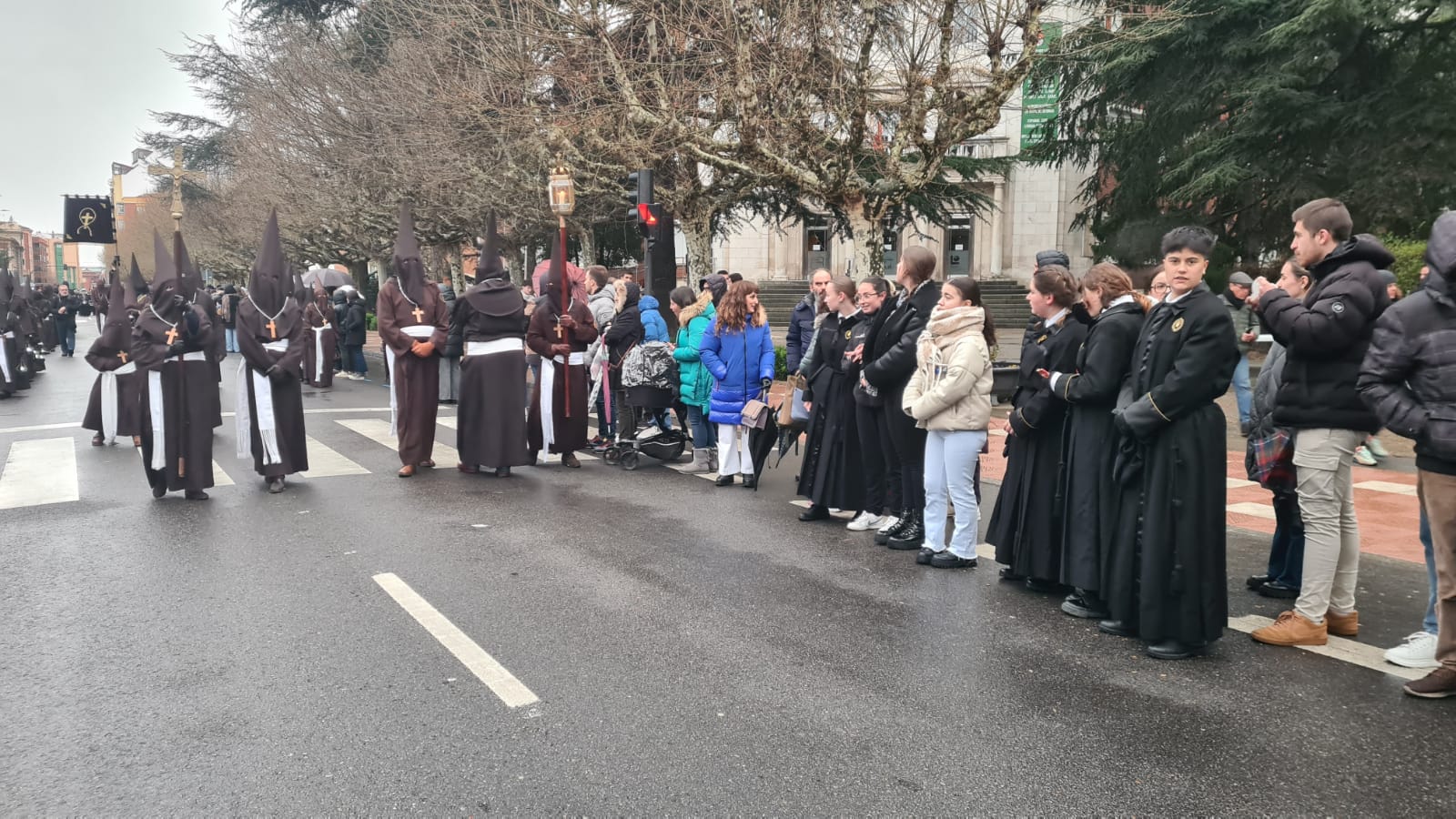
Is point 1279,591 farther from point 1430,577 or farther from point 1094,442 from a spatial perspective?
point 1094,442

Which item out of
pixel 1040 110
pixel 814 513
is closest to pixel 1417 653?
pixel 814 513

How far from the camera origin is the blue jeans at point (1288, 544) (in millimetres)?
5938

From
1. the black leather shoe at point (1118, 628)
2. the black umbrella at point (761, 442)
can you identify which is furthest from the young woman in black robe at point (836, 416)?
the black leather shoe at point (1118, 628)

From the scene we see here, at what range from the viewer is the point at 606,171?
19.9m

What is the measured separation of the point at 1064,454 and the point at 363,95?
2341 centimetres

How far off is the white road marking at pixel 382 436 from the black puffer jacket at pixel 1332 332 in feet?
24.9

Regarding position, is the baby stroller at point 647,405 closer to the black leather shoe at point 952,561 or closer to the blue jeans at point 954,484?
the blue jeans at point 954,484

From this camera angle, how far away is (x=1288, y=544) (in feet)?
20.2

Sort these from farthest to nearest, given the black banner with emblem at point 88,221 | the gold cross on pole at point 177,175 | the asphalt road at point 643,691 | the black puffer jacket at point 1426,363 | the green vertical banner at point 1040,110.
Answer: the black banner with emblem at point 88,221 < the gold cross on pole at point 177,175 < the green vertical banner at point 1040,110 < the black puffer jacket at point 1426,363 < the asphalt road at point 643,691

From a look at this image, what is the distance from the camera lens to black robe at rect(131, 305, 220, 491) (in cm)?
866

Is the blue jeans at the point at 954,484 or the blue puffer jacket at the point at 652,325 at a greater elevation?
the blue puffer jacket at the point at 652,325

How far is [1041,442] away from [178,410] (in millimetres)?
6898

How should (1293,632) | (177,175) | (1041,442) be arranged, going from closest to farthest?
(1293,632) → (1041,442) → (177,175)

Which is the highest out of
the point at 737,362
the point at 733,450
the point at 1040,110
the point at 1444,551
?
the point at 1040,110
